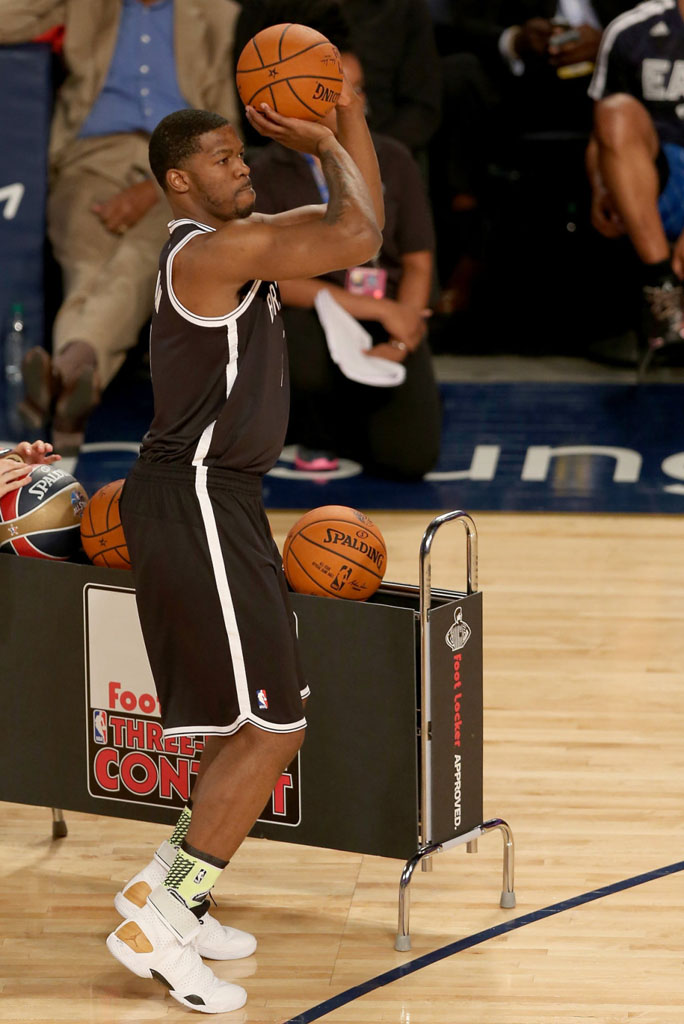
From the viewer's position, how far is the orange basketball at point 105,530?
3920mm

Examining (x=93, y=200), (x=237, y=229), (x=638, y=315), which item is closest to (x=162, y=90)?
(x=93, y=200)

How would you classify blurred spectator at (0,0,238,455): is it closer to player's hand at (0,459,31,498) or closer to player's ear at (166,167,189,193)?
player's hand at (0,459,31,498)

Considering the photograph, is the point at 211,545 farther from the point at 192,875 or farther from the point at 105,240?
the point at 105,240

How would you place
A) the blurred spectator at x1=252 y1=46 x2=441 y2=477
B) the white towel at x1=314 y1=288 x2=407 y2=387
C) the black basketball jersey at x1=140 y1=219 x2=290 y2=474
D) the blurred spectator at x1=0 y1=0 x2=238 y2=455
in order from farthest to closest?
the blurred spectator at x1=0 y1=0 x2=238 y2=455, the blurred spectator at x1=252 y1=46 x2=441 y2=477, the white towel at x1=314 y1=288 x2=407 y2=387, the black basketball jersey at x1=140 y1=219 x2=290 y2=474

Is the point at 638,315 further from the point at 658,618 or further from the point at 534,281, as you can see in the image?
the point at 658,618

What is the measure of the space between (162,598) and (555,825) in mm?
1383

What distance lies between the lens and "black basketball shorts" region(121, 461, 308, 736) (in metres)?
3.50

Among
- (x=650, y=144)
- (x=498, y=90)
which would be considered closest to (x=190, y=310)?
(x=650, y=144)

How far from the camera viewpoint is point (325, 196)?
7371mm

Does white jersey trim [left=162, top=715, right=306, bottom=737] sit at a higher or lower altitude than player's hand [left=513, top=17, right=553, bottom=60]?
lower

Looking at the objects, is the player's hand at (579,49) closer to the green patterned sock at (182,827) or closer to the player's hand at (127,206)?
the player's hand at (127,206)

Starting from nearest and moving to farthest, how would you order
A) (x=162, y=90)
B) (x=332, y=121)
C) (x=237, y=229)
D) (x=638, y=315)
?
(x=237, y=229) < (x=332, y=121) < (x=162, y=90) < (x=638, y=315)

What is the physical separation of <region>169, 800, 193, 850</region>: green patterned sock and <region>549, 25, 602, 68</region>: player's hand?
6.69 metres

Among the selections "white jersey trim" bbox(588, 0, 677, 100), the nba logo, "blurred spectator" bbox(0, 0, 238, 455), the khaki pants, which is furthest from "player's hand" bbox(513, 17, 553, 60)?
the nba logo
